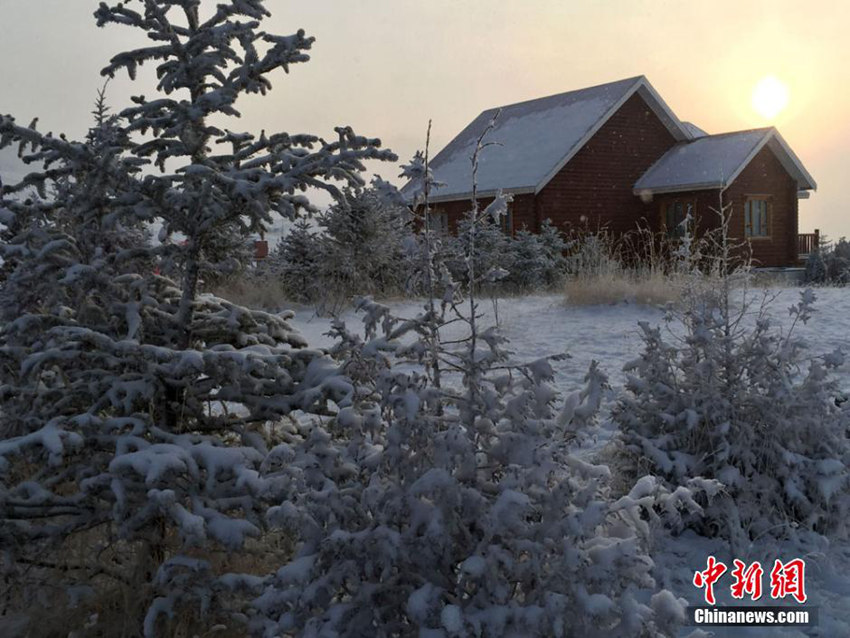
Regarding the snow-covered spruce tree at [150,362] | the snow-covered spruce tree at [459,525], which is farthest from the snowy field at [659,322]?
the snow-covered spruce tree at [150,362]

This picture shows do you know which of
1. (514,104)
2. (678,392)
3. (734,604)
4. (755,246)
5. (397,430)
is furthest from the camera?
(514,104)

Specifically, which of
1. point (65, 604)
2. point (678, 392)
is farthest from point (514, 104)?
point (65, 604)

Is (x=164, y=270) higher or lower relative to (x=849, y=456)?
higher

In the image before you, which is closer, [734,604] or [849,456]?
[734,604]

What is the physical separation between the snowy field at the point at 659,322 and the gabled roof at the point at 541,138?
7633 mm

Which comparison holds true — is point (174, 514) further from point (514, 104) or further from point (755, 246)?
point (514, 104)

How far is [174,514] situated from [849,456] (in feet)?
12.3

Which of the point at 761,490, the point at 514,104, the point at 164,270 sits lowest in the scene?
the point at 761,490

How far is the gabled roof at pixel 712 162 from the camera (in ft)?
70.5

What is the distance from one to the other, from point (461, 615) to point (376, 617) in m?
0.41

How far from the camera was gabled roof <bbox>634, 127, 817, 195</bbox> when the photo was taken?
21.5 metres

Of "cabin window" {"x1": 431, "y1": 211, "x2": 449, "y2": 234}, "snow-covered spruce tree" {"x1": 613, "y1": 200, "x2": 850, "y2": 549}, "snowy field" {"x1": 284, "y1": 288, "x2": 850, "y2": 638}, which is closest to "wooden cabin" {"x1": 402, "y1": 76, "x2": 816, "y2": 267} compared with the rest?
"snowy field" {"x1": 284, "y1": 288, "x2": 850, "y2": 638}

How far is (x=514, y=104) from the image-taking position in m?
27.6

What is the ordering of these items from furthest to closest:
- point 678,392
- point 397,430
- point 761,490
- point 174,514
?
1. point 678,392
2. point 761,490
3. point 174,514
4. point 397,430
